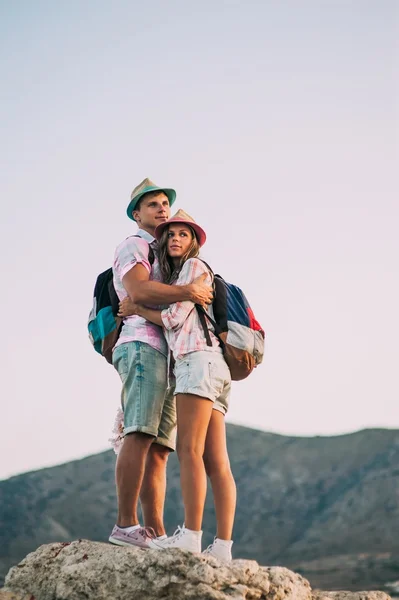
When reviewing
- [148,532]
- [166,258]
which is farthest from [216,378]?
[148,532]

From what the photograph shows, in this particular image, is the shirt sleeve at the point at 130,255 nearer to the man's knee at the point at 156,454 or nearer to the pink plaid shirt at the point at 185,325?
the pink plaid shirt at the point at 185,325

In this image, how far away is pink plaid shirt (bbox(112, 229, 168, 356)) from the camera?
593cm

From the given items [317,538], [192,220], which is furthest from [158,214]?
[317,538]

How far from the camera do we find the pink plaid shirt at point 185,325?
5711 mm

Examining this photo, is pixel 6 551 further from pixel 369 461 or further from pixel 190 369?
pixel 190 369

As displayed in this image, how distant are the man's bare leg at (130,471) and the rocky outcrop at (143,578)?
11.4 inches

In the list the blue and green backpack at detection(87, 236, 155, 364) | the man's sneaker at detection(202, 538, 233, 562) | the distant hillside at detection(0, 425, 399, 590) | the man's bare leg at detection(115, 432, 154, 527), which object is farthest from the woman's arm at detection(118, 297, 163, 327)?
the distant hillside at detection(0, 425, 399, 590)

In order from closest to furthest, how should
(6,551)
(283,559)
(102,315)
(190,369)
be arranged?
(190,369) < (102,315) < (6,551) < (283,559)

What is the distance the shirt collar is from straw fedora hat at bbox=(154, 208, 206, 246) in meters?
0.10

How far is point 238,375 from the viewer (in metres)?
5.98

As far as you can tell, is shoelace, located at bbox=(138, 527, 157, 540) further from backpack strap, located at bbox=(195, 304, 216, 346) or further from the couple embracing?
backpack strap, located at bbox=(195, 304, 216, 346)

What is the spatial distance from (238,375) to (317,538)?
58.4 metres

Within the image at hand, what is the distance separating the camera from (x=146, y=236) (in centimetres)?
627

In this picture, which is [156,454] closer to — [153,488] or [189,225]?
[153,488]
